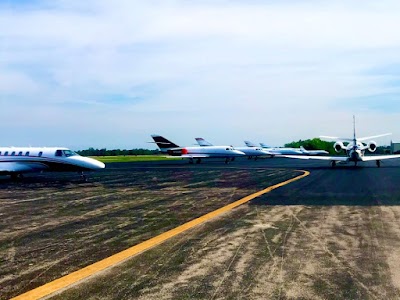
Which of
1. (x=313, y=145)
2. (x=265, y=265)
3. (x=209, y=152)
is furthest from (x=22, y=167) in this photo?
(x=313, y=145)

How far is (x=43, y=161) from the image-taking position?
30406 mm

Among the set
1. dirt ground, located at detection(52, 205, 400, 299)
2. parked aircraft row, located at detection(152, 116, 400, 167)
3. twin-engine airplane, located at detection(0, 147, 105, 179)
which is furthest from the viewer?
parked aircraft row, located at detection(152, 116, 400, 167)

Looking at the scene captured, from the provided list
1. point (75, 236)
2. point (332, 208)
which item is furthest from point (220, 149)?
point (75, 236)

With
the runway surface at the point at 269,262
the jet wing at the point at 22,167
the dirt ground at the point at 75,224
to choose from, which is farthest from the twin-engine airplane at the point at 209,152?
the runway surface at the point at 269,262

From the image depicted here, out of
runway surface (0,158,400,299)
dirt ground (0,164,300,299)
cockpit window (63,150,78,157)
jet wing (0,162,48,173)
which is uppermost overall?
cockpit window (63,150,78,157)

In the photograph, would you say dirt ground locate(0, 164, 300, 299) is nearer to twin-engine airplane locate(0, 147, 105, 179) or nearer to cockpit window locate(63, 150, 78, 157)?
twin-engine airplane locate(0, 147, 105, 179)

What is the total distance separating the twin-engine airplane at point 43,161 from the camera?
29891 mm

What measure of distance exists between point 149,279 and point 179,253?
5.67 feet

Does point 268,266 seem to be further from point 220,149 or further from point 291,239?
point 220,149

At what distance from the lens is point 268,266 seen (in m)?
7.32

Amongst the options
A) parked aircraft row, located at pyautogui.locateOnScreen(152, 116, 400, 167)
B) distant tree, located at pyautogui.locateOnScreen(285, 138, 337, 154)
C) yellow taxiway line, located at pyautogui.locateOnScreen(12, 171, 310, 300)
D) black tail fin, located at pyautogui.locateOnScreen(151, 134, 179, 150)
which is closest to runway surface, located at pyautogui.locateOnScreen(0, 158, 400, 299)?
yellow taxiway line, located at pyautogui.locateOnScreen(12, 171, 310, 300)

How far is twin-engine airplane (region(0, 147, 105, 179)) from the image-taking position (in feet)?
98.1

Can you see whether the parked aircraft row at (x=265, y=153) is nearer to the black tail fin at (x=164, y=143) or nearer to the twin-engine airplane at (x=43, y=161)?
the black tail fin at (x=164, y=143)

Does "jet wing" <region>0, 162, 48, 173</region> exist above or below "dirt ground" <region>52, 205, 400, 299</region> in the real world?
above
